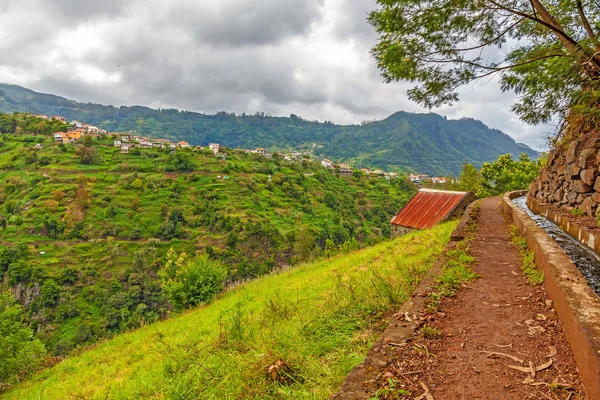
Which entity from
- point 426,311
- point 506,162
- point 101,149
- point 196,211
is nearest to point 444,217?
point 426,311

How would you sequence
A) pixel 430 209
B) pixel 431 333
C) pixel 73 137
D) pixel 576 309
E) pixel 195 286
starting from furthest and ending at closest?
1. pixel 73 137
2. pixel 430 209
3. pixel 195 286
4. pixel 431 333
5. pixel 576 309

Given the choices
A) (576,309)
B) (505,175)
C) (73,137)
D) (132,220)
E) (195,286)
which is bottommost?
(132,220)

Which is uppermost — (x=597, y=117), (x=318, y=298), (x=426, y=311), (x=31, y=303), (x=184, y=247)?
(x=597, y=117)

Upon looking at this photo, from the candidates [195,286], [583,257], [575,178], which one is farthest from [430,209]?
[583,257]

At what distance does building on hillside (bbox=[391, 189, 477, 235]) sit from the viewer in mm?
14766

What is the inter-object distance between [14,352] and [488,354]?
18415mm

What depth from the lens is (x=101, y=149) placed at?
274 ft

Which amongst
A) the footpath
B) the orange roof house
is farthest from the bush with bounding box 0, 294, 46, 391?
the orange roof house

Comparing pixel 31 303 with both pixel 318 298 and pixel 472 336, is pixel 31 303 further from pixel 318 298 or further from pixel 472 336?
pixel 472 336

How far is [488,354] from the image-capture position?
2408 millimetres

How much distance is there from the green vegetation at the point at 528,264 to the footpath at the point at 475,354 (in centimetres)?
21

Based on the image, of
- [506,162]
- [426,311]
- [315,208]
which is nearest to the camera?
[426,311]

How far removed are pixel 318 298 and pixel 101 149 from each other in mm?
95347

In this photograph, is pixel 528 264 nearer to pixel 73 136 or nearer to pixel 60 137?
pixel 60 137
